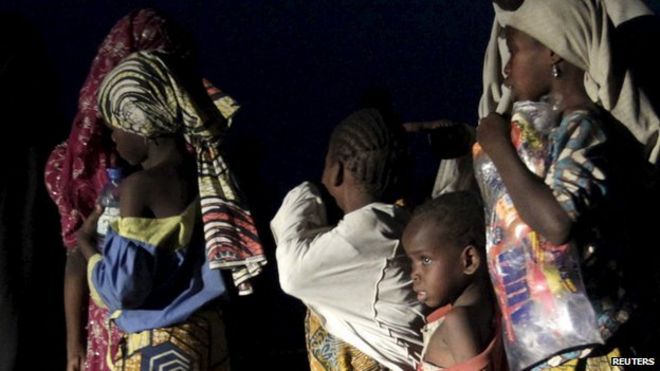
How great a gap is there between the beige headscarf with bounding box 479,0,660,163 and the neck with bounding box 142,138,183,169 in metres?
1.32

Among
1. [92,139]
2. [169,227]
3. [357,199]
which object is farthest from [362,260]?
[92,139]

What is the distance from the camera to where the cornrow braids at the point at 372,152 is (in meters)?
3.55

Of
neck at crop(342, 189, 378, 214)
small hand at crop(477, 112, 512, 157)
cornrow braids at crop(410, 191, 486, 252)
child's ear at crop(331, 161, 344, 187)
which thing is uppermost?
small hand at crop(477, 112, 512, 157)

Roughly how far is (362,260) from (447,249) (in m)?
0.32

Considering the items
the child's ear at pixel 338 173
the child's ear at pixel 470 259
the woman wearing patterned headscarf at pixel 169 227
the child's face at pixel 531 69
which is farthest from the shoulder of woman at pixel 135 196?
the child's face at pixel 531 69

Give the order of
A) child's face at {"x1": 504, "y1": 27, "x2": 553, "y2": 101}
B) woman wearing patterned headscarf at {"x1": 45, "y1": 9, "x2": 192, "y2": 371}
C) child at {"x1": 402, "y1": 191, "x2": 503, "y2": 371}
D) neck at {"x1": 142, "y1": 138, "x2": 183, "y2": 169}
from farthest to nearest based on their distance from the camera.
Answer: woman wearing patterned headscarf at {"x1": 45, "y1": 9, "x2": 192, "y2": 371}
neck at {"x1": 142, "y1": 138, "x2": 183, "y2": 169}
child at {"x1": 402, "y1": 191, "x2": 503, "y2": 371}
child's face at {"x1": 504, "y1": 27, "x2": 553, "y2": 101}

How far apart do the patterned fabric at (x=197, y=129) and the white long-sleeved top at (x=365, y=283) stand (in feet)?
0.96

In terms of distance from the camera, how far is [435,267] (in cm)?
327

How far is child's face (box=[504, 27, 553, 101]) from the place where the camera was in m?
2.96

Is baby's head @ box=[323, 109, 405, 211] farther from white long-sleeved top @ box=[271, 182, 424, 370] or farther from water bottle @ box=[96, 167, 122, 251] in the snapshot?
water bottle @ box=[96, 167, 122, 251]

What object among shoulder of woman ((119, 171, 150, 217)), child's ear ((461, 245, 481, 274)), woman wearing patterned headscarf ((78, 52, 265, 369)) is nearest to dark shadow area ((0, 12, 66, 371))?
woman wearing patterned headscarf ((78, 52, 265, 369))

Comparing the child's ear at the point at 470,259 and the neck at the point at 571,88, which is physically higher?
the neck at the point at 571,88

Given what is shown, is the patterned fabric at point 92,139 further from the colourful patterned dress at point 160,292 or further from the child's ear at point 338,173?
the child's ear at point 338,173

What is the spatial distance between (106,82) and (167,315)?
78cm
